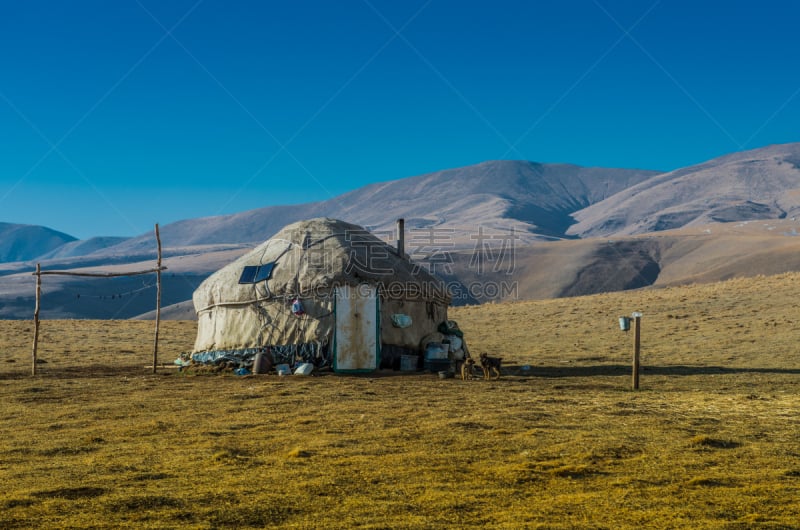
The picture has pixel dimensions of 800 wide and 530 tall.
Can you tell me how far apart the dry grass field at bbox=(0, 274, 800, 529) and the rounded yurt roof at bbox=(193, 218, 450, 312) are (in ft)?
6.84

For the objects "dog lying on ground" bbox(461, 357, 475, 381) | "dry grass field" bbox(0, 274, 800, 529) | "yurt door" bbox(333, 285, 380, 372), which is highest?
"yurt door" bbox(333, 285, 380, 372)

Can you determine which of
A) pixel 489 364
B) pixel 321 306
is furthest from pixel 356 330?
pixel 489 364

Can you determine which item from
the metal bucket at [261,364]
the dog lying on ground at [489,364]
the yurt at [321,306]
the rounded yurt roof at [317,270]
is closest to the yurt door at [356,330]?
the yurt at [321,306]

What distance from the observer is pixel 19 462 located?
704 centimetres

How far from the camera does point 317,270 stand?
1669 centimetres

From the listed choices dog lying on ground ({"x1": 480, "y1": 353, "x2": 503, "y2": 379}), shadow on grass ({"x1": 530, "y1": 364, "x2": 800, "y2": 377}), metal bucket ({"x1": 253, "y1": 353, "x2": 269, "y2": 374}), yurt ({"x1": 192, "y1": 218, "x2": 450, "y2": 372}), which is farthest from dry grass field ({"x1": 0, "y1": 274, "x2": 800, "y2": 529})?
yurt ({"x1": 192, "y1": 218, "x2": 450, "y2": 372})

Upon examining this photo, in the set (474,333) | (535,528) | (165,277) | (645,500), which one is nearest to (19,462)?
(535,528)

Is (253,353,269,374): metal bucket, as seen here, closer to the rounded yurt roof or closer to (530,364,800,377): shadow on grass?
the rounded yurt roof

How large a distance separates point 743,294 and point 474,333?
10498 mm

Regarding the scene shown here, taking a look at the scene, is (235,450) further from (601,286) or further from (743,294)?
(601,286)

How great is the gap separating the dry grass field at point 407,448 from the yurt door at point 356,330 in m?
0.61

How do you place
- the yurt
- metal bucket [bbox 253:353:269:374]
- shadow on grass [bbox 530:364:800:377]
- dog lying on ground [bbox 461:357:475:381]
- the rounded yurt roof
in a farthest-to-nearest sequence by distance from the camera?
the rounded yurt roof
the yurt
metal bucket [bbox 253:353:269:374]
shadow on grass [bbox 530:364:800:377]
dog lying on ground [bbox 461:357:475:381]

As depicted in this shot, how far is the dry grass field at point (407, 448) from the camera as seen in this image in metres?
5.23

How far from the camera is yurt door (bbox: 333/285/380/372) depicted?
632 inches
